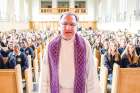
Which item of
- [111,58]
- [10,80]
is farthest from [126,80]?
[111,58]

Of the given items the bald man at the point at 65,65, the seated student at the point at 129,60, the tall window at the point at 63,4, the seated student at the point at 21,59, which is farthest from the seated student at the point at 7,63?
the tall window at the point at 63,4

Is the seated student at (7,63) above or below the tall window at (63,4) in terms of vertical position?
below

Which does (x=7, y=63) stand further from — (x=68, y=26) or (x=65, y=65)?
(x=68, y=26)

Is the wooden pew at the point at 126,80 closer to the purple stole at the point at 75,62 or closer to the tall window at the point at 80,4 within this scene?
the purple stole at the point at 75,62

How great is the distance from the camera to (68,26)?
2.67 m

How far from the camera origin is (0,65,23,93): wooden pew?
412 centimetres

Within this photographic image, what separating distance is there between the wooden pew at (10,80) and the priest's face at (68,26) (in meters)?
1.56

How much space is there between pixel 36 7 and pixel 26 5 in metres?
2.25

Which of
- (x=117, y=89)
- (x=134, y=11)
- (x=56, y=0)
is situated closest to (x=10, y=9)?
(x=134, y=11)

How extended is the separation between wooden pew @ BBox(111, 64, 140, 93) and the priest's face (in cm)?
168

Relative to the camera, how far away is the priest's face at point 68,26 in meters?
2.67

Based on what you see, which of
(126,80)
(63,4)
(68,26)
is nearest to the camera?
(68,26)

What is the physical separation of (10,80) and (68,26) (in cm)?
173

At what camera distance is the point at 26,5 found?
110 ft
